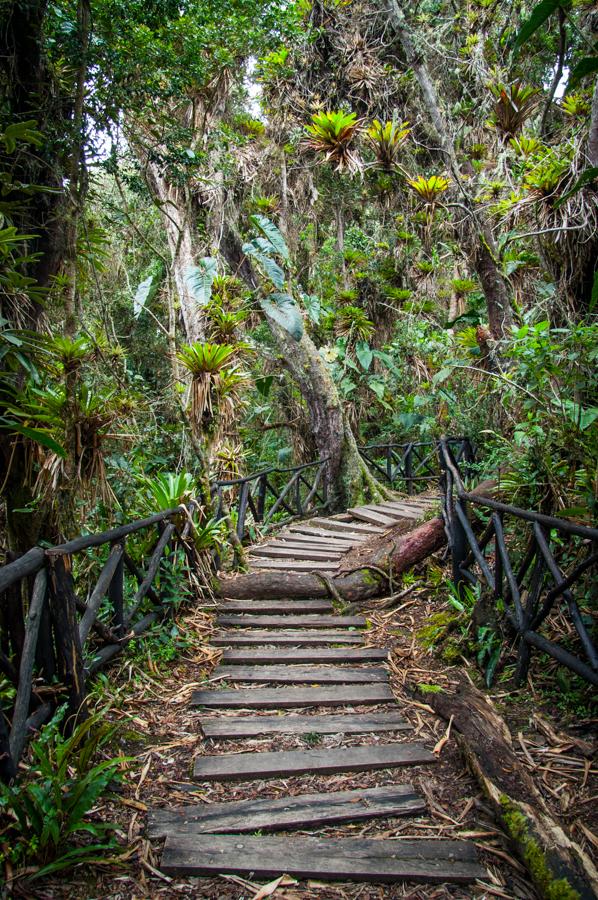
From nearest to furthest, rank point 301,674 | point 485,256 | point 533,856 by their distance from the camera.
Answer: point 533,856 → point 301,674 → point 485,256

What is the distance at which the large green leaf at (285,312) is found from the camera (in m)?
7.22

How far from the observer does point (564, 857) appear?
1657 mm

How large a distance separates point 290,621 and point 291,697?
3.47ft

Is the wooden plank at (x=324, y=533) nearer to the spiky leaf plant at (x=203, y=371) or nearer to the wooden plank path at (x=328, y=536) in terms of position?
the wooden plank path at (x=328, y=536)

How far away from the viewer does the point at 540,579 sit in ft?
8.73

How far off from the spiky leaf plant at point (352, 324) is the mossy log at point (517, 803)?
7.33 meters

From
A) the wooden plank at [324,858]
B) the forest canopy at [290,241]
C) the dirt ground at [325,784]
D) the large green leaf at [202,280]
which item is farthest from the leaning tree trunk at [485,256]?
the wooden plank at [324,858]

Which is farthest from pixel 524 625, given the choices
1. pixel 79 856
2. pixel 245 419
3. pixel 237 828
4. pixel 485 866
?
pixel 245 419

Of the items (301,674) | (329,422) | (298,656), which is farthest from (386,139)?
(301,674)

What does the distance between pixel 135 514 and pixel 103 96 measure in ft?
9.56

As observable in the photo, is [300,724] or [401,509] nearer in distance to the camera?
[300,724]

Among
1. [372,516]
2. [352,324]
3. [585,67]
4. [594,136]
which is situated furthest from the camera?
[352,324]

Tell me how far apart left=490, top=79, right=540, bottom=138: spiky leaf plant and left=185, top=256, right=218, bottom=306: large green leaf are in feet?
11.8

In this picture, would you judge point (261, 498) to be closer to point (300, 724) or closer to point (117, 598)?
point (117, 598)
